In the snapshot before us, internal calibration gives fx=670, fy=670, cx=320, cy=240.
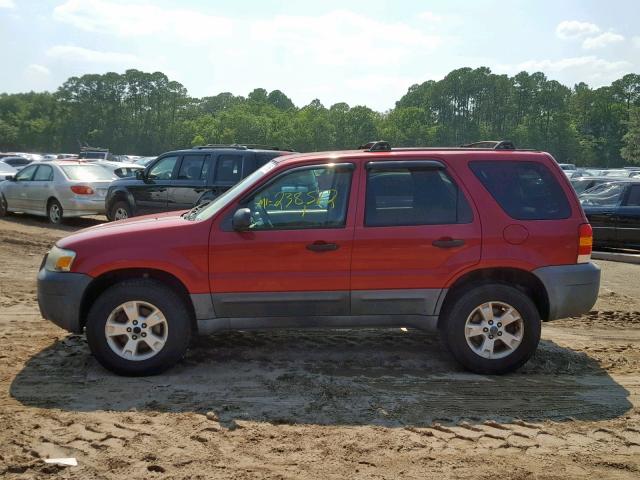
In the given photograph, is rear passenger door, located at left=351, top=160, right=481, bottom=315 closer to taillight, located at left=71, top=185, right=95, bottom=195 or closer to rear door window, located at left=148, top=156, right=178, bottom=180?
rear door window, located at left=148, top=156, right=178, bottom=180

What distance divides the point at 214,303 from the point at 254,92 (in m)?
142

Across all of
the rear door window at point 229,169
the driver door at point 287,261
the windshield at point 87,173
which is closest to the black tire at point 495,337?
the driver door at point 287,261

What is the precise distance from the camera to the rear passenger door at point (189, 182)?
1268 cm

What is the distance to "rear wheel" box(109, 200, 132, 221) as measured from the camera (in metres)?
14.0

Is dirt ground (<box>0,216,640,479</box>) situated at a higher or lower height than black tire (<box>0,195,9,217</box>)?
lower

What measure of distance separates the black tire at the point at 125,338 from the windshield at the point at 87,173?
1163 centimetres

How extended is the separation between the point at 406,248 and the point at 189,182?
8.18 m

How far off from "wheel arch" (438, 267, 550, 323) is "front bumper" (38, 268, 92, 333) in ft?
9.59

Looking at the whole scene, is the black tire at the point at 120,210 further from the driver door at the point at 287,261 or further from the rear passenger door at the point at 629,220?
the rear passenger door at the point at 629,220

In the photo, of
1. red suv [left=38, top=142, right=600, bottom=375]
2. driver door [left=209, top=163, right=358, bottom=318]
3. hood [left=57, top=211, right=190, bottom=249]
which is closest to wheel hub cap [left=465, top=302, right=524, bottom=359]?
red suv [left=38, top=142, right=600, bottom=375]

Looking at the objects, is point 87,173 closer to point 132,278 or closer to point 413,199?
point 132,278

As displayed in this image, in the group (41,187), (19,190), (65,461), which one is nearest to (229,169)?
(41,187)

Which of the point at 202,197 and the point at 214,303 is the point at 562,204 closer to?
the point at 214,303

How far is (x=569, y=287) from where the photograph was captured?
5.51 m
